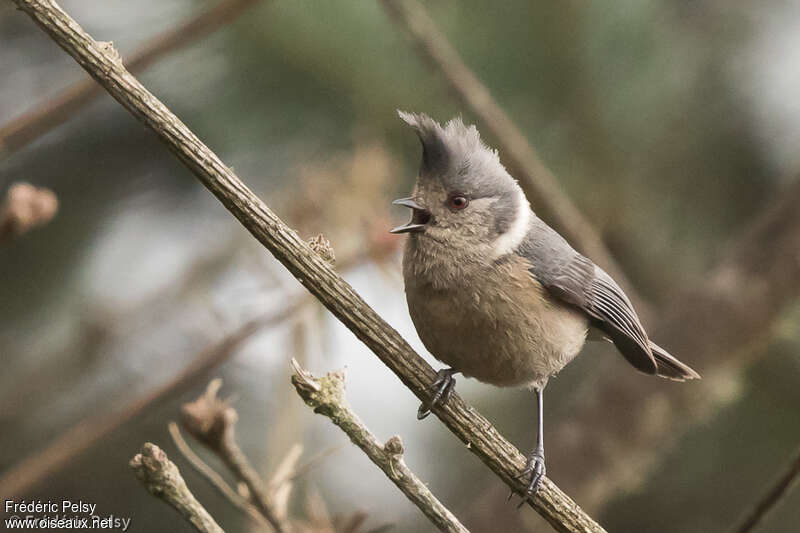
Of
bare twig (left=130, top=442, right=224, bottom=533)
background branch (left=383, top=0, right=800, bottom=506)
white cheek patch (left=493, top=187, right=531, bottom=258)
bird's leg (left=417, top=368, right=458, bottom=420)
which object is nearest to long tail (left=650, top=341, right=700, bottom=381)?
background branch (left=383, top=0, right=800, bottom=506)

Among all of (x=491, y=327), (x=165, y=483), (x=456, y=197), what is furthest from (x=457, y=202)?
(x=165, y=483)

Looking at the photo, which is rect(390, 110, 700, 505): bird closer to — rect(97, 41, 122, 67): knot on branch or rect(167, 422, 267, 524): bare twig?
rect(167, 422, 267, 524): bare twig

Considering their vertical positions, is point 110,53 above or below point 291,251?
above

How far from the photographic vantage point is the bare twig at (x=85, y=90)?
232 centimetres

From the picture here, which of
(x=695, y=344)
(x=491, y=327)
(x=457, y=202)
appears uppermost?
(x=457, y=202)

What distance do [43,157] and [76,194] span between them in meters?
0.18

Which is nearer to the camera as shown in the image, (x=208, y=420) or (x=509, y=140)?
(x=208, y=420)

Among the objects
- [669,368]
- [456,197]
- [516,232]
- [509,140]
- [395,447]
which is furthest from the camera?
[509,140]

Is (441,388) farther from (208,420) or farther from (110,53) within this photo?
(110,53)

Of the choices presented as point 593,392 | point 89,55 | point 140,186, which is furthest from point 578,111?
point 89,55

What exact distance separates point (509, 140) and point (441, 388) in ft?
4.73

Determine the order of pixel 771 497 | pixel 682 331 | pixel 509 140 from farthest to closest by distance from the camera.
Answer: pixel 682 331, pixel 509 140, pixel 771 497

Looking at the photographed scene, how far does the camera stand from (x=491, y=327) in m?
2.75

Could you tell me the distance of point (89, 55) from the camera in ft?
6.24
